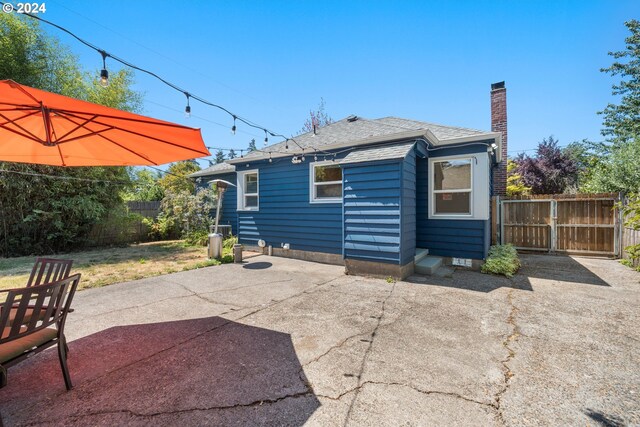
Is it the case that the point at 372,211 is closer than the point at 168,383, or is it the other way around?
the point at 168,383

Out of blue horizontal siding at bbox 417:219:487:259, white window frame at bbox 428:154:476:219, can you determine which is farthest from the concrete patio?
white window frame at bbox 428:154:476:219

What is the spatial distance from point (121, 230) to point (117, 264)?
438cm

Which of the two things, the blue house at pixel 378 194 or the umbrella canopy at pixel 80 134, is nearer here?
the umbrella canopy at pixel 80 134

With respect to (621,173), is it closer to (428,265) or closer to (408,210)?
(428,265)

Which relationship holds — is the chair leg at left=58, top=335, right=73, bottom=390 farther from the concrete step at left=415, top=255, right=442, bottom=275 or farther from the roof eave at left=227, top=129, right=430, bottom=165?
the roof eave at left=227, top=129, right=430, bottom=165

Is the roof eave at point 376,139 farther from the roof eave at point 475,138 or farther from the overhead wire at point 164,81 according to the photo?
the overhead wire at point 164,81

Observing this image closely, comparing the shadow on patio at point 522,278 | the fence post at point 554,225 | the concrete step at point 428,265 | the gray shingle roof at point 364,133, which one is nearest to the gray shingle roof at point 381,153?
the gray shingle roof at point 364,133

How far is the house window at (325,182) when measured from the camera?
7.20 meters

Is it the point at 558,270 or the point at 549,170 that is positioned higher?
the point at 549,170

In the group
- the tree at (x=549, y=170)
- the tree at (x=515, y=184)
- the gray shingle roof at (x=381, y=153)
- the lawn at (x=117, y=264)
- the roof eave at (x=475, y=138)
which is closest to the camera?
the gray shingle roof at (x=381, y=153)

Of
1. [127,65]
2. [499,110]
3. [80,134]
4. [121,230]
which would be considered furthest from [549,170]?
[121,230]

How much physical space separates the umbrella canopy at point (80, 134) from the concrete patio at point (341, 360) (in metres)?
2.20

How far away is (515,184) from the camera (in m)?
14.8

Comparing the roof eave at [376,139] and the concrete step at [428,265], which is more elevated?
the roof eave at [376,139]
